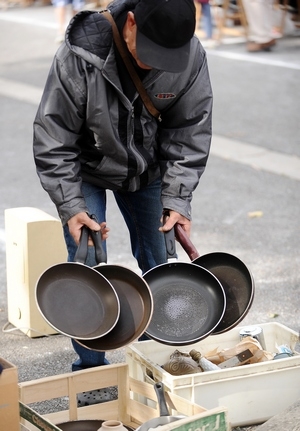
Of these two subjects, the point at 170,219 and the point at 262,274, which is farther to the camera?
the point at 262,274

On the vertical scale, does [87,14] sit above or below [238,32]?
above

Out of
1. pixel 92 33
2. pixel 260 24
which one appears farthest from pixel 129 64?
pixel 260 24

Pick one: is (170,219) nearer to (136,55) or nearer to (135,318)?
(135,318)

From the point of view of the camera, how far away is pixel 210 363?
3.75m

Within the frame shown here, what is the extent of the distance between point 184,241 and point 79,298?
0.53 meters

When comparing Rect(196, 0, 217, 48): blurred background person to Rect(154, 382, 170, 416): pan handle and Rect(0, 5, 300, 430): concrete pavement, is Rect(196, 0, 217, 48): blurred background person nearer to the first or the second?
Rect(0, 5, 300, 430): concrete pavement

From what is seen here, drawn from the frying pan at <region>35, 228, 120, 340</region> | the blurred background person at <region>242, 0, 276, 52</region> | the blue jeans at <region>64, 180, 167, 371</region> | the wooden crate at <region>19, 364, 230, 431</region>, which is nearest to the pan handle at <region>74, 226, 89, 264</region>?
the frying pan at <region>35, 228, 120, 340</region>

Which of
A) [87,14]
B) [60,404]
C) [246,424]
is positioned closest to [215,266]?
[246,424]

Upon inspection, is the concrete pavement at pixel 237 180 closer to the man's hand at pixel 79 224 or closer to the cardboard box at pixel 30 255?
the cardboard box at pixel 30 255

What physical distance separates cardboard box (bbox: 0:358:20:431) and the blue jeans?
0.71 m

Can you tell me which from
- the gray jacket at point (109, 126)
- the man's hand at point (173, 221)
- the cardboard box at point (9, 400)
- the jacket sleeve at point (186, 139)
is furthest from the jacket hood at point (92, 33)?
the cardboard box at point (9, 400)

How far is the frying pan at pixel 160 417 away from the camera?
3246 mm

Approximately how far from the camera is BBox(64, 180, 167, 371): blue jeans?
3.74m

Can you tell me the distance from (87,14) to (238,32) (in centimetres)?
1178
